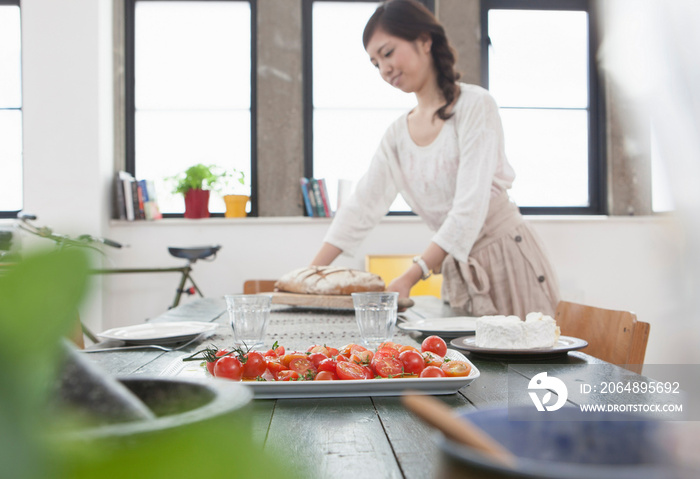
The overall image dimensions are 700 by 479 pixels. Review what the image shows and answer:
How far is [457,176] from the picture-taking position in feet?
6.92

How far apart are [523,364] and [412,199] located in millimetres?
1433

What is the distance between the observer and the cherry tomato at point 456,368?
763 millimetres

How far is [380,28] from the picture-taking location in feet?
7.10

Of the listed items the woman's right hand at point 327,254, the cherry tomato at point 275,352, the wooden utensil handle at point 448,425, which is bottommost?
the cherry tomato at point 275,352

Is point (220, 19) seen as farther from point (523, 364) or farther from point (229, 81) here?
point (523, 364)

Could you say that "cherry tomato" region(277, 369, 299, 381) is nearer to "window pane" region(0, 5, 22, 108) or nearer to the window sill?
the window sill

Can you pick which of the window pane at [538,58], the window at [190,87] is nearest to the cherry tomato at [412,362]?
the window at [190,87]

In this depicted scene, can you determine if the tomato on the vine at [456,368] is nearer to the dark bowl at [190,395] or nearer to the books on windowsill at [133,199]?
the dark bowl at [190,395]

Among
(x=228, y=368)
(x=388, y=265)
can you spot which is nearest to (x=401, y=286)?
(x=228, y=368)

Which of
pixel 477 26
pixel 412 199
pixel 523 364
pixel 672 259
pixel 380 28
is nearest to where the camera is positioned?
pixel 672 259

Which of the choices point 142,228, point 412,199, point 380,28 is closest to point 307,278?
point 412,199

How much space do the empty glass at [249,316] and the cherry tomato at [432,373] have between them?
0.43 m

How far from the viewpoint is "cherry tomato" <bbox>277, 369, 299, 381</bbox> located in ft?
2.52

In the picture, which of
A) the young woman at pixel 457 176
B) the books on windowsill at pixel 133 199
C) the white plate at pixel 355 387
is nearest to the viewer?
the white plate at pixel 355 387
